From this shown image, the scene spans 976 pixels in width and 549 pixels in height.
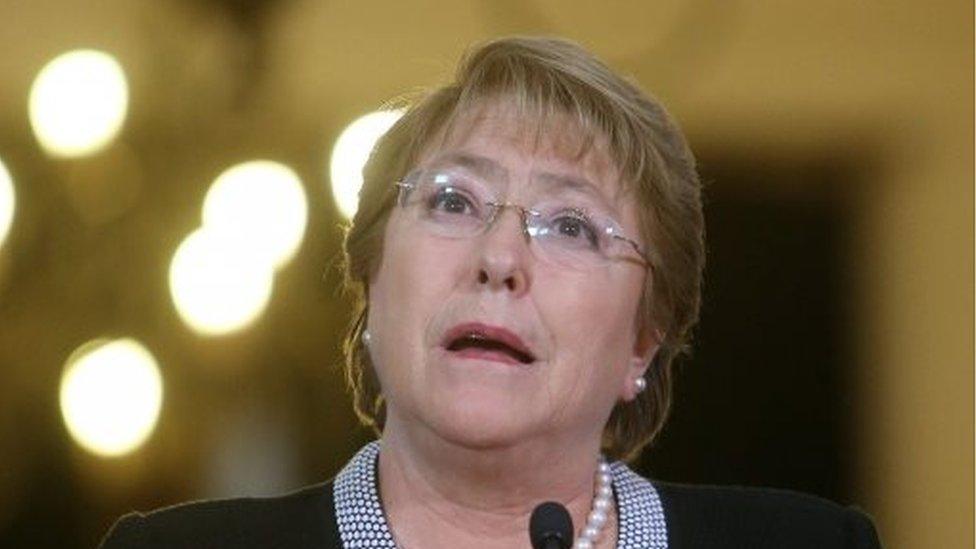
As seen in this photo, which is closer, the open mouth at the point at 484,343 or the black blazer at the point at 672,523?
the open mouth at the point at 484,343

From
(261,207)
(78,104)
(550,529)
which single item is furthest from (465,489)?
(78,104)

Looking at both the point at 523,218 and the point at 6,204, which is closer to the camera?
the point at 523,218

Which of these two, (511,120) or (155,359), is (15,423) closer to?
(155,359)

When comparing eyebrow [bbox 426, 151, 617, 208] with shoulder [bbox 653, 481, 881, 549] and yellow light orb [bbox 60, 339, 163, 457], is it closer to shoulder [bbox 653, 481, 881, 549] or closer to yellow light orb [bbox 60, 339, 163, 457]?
shoulder [bbox 653, 481, 881, 549]

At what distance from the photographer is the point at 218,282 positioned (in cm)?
579

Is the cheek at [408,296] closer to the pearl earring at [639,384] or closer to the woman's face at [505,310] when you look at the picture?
the woman's face at [505,310]

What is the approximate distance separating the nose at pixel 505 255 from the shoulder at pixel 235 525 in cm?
34

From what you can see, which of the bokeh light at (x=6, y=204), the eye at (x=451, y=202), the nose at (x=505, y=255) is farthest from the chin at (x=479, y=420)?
the bokeh light at (x=6, y=204)

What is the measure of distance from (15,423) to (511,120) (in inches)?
140

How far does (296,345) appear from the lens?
5922mm

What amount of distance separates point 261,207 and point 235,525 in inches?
122

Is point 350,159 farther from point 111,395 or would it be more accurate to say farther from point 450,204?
point 450,204

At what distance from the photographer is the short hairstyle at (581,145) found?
8.87 feet

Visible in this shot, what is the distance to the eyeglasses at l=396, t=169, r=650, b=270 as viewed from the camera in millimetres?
2605
